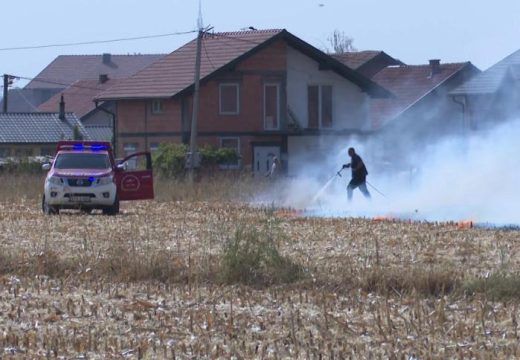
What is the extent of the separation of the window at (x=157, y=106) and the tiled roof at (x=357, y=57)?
18.3 meters

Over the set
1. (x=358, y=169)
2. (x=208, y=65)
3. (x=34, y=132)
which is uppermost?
(x=208, y=65)

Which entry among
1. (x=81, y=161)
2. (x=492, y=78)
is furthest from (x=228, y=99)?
(x=81, y=161)

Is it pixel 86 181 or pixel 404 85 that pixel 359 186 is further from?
pixel 404 85

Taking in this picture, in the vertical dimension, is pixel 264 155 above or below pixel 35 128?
below

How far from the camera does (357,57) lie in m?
81.4

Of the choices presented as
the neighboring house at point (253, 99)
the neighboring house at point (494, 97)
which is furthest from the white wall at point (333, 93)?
the neighboring house at point (494, 97)

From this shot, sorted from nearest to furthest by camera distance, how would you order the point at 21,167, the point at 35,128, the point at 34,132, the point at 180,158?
the point at 21,167 → the point at 180,158 → the point at 34,132 → the point at 35,128

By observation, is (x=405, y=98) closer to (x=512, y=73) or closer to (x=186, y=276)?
(x=512, y=73)

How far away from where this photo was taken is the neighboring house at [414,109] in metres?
51.9

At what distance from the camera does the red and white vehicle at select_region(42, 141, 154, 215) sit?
33125 mm

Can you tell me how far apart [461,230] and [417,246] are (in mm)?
3375

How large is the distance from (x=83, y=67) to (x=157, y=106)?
212 ft

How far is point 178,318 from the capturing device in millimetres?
14414

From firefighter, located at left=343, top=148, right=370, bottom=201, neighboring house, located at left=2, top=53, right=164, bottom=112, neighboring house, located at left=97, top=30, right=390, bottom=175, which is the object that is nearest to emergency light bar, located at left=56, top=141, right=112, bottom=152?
firefighter, located at left=343, top=148, right=370, bottom=201
